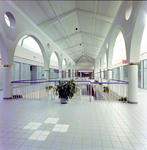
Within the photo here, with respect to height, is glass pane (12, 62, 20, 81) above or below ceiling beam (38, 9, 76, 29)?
below

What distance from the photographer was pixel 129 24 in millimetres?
3967

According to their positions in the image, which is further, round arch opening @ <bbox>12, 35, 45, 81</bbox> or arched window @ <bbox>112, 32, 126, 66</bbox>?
arched window @ <bbox>112, 32, 126, 66</bbox>

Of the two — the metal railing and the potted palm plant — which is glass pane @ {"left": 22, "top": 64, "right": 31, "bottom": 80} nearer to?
the metal railing

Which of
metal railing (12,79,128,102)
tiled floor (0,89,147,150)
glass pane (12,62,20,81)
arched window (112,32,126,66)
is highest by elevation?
arched window (112,32,126,66)

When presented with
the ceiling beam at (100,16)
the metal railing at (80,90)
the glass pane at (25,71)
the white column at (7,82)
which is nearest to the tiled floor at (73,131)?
the metal railing at (80,90)

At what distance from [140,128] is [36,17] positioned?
270 inches

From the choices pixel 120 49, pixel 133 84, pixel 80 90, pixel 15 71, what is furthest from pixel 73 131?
pixel 120 49

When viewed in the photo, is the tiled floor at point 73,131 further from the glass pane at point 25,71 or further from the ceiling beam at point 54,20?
the glass pane at point 25,71

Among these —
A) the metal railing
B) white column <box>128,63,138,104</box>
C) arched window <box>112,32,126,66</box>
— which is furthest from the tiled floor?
arched window <box>112,32,126,66</box>

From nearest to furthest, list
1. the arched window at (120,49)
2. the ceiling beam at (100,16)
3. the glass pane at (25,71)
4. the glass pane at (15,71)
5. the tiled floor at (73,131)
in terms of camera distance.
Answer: the tiled floor at (73,131), the ceiling beam at (100,16), the glass pane at (15,71), the glass pane at (25,71), the arched window at (120,49)

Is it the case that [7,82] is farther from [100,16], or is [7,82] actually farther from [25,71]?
[100,16]

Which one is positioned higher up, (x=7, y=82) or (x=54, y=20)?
(x=54, y=20)

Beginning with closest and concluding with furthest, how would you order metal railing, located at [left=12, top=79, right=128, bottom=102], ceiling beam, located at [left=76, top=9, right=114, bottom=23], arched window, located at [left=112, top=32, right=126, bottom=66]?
1. metal railing, located at [left=12, top=79, right=128, bottom=102]
2. ceiling beam, located at [left=76, top=9, right=114, bottom=23]
3. arched window, located at [left=112, top=32, right=126, bottom=66]

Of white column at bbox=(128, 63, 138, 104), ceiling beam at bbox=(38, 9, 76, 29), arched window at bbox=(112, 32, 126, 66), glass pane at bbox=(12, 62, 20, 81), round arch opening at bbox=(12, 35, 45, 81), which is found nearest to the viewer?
white column at bbox=(128, 63, 138, 104)
